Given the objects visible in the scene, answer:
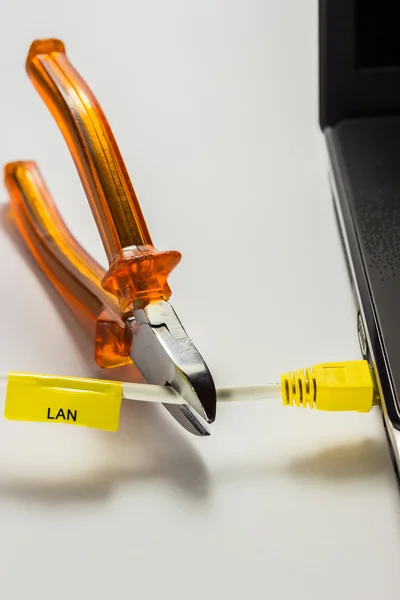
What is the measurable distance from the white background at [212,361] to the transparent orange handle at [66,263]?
0.05 feet

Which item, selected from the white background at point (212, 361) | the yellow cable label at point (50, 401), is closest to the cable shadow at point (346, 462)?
the white background at point (212, 361)

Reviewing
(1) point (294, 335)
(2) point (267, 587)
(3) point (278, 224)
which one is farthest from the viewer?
(3) point (278, 224)

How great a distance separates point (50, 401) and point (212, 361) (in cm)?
11

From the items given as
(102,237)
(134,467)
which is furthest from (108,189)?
(134,467)

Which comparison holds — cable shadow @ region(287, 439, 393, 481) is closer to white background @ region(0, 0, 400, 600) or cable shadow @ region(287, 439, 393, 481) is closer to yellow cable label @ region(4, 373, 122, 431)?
white background @ region(0, 0, 400, 600)

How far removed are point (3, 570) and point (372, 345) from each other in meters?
0.21

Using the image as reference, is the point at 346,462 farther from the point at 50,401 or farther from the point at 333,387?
the point at 50,401

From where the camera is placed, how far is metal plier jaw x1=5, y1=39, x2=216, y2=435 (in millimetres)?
378

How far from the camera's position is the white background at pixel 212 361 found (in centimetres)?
34

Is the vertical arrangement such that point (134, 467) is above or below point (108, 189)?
below

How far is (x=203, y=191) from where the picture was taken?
2.02 ft

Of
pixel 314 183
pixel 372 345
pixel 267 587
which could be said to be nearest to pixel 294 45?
pixel 314 183

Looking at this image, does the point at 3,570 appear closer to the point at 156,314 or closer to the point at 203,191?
the point at 156,314

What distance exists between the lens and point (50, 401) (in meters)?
Result: 0.38
